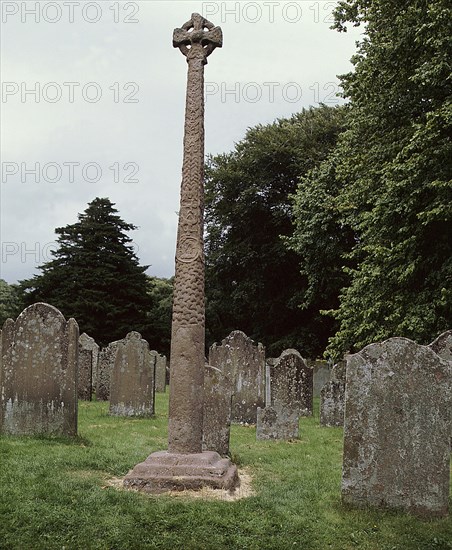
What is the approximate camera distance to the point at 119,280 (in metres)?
39.1

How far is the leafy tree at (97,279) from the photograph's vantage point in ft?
123

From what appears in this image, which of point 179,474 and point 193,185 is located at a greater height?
point 193,185

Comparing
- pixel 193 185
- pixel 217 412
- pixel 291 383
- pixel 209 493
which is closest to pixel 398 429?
pixel 209 493

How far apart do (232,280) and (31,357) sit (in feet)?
78.9

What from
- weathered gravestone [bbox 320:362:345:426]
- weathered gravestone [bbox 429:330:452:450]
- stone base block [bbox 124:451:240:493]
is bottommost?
stone base block [bbox 124:451:240:493]

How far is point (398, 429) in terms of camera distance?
22.1 feet

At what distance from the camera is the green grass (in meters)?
5.66

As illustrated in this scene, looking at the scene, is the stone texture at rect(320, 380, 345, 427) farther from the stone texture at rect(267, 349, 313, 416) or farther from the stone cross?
the stone cross

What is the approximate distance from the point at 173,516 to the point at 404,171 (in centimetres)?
1104

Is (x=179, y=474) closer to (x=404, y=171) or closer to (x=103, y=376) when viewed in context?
(x=404, y=171)

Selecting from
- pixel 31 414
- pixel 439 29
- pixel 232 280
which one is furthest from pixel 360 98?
pixel 232 280

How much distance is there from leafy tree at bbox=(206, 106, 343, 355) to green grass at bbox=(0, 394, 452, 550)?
2284 centimetres

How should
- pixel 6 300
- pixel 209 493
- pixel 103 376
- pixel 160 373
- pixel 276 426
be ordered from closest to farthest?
1. pixel 209 493
2. pixel 276 426
3. pixel 103 376
4. pixel 160 373
5. pixel 6 300

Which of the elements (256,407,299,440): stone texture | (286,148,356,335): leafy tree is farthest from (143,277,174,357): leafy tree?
(256,407,299,440): stone texture
